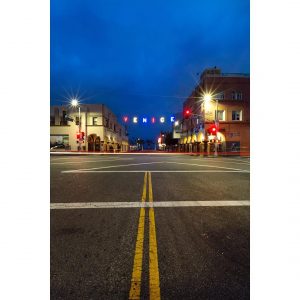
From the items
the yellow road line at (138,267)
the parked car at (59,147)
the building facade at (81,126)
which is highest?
the building facade at (81,126)

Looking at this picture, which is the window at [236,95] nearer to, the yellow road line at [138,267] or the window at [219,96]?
the window at [219,96]

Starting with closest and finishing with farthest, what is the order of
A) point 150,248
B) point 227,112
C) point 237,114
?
point 150,248, point 227,112, point 237,114

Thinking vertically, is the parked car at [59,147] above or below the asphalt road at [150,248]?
above

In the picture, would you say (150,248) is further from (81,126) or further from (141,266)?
(81,126)

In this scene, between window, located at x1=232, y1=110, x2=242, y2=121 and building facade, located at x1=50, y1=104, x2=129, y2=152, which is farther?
building facade, located at x1=50, y1=104, x2=129, y2=152

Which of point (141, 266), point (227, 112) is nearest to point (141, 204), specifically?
point (141, 266)

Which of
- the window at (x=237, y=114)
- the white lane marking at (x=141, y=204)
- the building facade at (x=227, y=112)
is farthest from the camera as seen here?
the window at (x=237, y=114)

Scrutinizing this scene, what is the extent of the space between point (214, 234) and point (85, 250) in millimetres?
2192

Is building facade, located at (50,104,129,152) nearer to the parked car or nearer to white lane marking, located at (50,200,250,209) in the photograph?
the parked car

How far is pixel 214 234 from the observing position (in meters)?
4.34

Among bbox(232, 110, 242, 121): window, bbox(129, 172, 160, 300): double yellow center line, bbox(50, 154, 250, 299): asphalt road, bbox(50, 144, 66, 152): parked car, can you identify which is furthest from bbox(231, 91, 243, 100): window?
bbox(129, 172, 160, 300): double yellow center line

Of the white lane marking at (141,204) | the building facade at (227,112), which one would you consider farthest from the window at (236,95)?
the white lane marking at (141,204)
